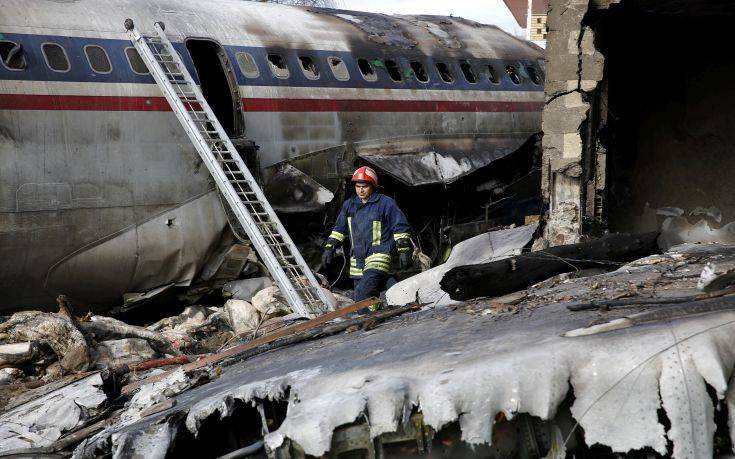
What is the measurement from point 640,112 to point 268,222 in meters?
5.22

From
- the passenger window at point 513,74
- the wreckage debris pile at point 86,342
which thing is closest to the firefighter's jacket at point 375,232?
the wreckage debris pile at point 86,342

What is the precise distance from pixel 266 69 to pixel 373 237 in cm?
496

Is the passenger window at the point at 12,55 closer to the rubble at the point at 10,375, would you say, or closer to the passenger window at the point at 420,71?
the rubble at the point at 10,375

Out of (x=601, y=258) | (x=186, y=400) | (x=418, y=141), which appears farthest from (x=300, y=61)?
(x=186, y=400)

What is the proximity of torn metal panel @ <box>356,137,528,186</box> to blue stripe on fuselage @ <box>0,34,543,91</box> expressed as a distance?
93cm

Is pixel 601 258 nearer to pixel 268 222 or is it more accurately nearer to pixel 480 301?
pixel 480 301

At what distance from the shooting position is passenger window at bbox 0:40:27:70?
12164 millimetres

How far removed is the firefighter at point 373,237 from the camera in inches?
419

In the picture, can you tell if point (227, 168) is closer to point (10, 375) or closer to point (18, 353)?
point (18, 353)

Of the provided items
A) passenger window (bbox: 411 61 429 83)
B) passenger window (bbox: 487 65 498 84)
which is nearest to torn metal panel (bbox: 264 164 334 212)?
passenger window (bbox: 411 61 429 83)

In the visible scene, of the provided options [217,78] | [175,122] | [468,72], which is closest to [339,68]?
[217,78]

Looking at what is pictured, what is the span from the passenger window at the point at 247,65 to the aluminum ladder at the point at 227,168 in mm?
864

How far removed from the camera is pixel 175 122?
1362 cm

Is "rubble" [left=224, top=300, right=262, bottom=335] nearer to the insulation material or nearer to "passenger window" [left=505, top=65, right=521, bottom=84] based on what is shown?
the insulation material
